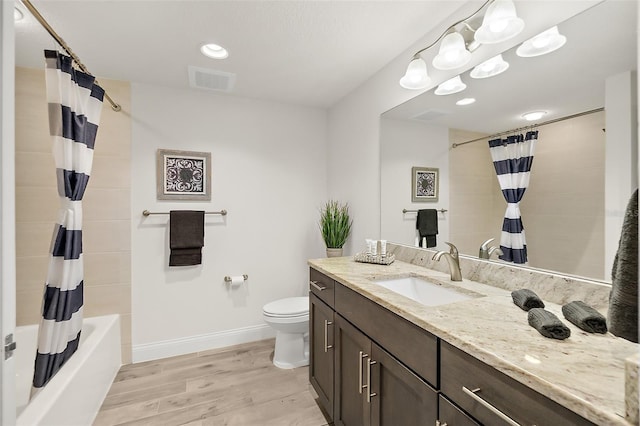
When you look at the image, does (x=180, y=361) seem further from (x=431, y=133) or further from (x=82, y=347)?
(x=431, y=133)

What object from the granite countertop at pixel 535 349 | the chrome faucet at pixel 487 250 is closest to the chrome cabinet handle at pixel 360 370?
the granite countertop at pixel 535 349

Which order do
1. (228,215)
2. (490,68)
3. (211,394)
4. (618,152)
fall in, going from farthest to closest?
(228,215) < (211,394) < (490,68) < (618,152)

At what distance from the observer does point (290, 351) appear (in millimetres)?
2346

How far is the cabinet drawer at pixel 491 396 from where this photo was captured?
606mm

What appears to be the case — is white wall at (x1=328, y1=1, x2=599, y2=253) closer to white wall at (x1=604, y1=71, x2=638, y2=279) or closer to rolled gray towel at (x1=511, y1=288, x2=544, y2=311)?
white wall at (x1=604, y1=71, x2=638, y2=279)

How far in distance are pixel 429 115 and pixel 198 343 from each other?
2607mm

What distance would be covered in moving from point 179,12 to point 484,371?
205 centimetres

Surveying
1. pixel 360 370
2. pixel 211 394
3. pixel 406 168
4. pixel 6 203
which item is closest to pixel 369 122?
pixel 406 168

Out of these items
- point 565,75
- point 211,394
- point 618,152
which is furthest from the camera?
point 211,394

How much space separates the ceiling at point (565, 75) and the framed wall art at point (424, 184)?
339mm

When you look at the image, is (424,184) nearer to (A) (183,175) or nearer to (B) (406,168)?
(B) (406,168)

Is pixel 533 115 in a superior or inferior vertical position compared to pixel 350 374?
superior

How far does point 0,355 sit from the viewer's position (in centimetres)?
73

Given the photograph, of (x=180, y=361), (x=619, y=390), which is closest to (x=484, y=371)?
(x=619, y=390)
